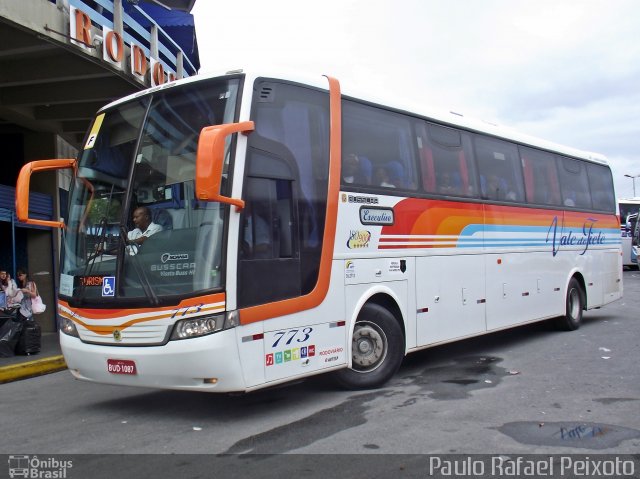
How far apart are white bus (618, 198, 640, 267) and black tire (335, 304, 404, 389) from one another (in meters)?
25.7

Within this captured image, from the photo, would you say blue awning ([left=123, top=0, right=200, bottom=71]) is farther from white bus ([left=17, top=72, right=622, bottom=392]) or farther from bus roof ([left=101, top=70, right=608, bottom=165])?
white bus ([left=17, top=72, right=622, bottom=392])

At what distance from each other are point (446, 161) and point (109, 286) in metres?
4.87

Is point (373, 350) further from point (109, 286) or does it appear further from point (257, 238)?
point (109, 286)

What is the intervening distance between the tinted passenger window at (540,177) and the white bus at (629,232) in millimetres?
20381

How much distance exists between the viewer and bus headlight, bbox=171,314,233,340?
5605mm

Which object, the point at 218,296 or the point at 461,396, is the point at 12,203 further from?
the point at 461,396

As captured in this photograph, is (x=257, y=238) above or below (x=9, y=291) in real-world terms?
above

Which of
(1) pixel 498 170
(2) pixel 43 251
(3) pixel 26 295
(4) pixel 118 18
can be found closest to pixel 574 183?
(1) pixel 498 170

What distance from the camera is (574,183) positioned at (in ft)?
40.7

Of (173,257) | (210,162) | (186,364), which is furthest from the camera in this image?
(173,257)

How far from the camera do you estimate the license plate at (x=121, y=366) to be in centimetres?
587

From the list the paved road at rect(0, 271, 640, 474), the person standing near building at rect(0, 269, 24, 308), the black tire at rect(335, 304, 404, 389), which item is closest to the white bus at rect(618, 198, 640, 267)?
the paved road at rect(0, 271, 640, 474)

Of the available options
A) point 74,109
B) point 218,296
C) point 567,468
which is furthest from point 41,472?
point 74,109

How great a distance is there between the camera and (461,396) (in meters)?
6.80
